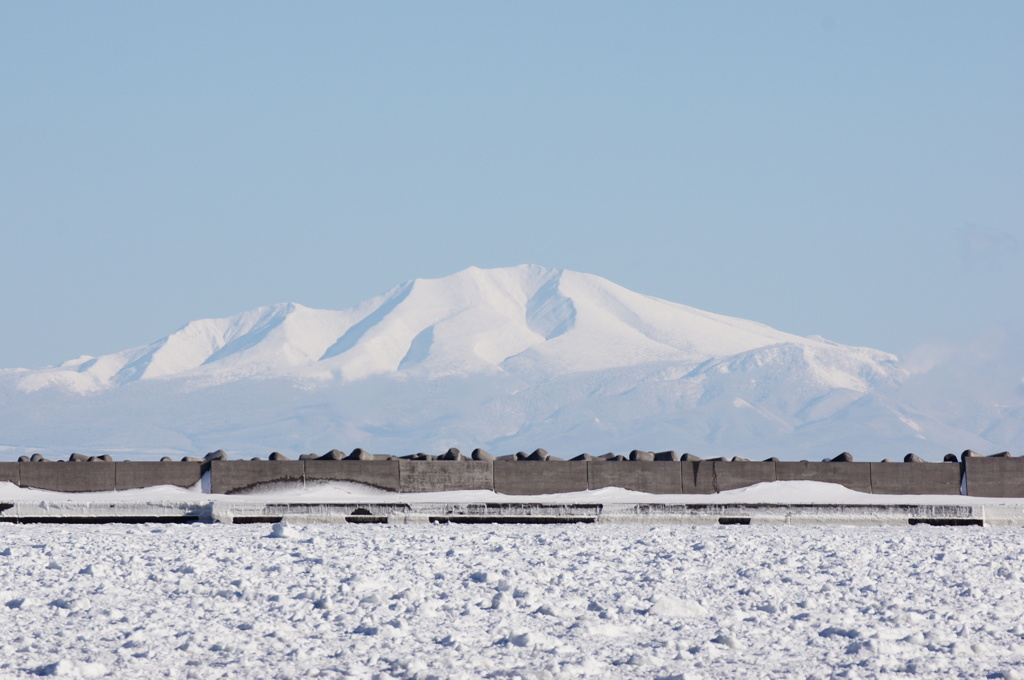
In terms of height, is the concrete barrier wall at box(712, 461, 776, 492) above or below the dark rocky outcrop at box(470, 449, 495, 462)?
below

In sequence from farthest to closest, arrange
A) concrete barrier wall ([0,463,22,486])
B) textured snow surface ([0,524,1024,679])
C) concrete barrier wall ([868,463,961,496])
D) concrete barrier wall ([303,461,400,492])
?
concrete barrier wall ([0,463,22,486]) < concrete barrier wall ([868,463,961,496]) < concrete barrier wall ([303,461,400,492]) < textured snow surface ([0,524,1024,679])

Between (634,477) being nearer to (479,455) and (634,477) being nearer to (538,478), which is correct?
(538,478)

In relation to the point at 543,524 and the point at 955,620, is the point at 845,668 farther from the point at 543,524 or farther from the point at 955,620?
the point at 543,524

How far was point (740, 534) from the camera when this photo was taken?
14.5 m

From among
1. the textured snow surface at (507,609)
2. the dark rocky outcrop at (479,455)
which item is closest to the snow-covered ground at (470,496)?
the dark rocky outcrop at (479,455)

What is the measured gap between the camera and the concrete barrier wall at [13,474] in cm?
1809

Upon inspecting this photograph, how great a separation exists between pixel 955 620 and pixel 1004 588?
176 cm

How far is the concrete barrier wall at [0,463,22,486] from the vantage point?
712 inches

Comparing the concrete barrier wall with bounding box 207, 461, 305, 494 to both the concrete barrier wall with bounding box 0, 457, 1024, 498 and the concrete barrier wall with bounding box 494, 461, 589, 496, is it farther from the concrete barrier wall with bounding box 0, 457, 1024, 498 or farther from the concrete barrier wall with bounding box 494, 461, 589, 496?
the concrete barrier wall with bounding box 494, 461, 589, 496

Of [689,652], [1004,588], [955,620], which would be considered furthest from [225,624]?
[1004,588]

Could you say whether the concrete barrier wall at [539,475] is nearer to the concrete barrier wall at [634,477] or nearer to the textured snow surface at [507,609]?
the concrete barrier wall at [634,477]

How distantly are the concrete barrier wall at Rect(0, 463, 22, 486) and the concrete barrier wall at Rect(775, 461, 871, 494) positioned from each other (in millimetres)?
10957

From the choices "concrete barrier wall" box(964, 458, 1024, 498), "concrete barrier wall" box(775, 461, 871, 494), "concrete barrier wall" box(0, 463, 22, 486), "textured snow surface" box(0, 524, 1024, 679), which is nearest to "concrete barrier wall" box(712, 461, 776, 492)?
"concrete barrier wall" box(775, 461, 871, 494)

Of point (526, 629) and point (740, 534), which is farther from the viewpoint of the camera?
point (740, 534)
